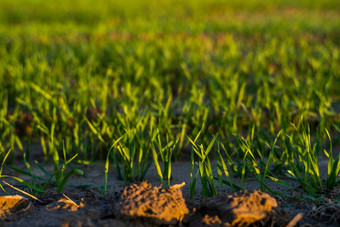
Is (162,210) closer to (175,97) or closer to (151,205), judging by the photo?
(151,205)

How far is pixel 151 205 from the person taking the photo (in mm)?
1331

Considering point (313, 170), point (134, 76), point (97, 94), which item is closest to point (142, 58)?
point (134, 76)

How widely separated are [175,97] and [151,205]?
2192mm

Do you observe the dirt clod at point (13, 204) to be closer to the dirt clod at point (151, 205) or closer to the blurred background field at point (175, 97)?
the dirt clod at point (151, 205)

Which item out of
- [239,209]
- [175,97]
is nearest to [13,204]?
[239,209]

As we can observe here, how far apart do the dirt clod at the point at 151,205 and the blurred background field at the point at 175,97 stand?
0.28 m

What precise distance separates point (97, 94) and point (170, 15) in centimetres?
648

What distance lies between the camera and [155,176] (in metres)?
2.03

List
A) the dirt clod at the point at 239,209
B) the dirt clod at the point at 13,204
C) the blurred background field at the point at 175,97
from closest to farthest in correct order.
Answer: the dirt clod at the point at 239,209, the dirt clod at the point at 13,204, the blurred background field at the point at 175,97

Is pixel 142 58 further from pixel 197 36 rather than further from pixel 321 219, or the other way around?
pixel 321 219

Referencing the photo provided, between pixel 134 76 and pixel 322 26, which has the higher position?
pixel 322 26

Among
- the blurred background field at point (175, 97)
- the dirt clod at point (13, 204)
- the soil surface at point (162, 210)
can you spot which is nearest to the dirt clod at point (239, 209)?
the soil surface at point (162, 210)

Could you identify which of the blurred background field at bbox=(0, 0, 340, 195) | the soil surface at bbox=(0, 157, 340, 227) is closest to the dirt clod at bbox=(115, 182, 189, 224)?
the soil surface at bbox=(0, 157, 340, 227)

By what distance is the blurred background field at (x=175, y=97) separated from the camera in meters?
2.01
